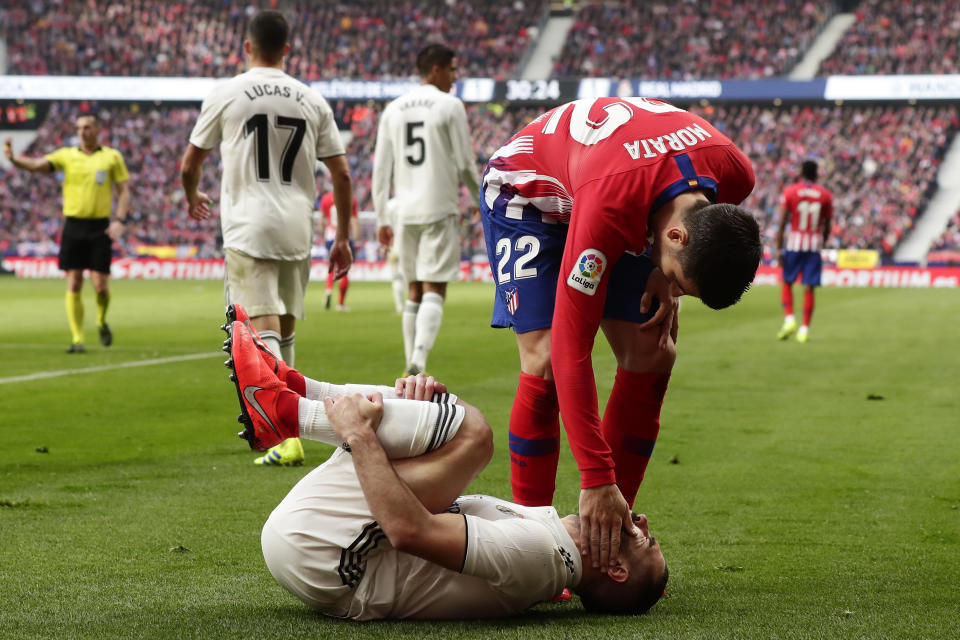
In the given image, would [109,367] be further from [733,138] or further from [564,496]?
[733,138]

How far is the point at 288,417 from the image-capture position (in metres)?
3.30

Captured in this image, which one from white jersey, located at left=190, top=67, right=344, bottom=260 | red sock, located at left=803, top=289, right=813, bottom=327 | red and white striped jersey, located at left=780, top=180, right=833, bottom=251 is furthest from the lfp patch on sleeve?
red and white striped jersey, located at left=780, top=180, right=833, bottom=251

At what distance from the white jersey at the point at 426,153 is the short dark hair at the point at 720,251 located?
21.3ft

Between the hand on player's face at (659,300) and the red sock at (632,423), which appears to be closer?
the hand on player's face at (659,300)

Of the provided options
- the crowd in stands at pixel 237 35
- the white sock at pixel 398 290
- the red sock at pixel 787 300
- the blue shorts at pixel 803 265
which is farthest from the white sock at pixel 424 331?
the crowd in stands at pixel 237 35

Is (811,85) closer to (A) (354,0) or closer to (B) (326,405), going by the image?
(A) (354,0)

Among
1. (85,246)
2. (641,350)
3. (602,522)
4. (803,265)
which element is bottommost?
(803,265)

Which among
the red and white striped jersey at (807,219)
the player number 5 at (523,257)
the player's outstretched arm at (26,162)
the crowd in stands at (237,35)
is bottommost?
the red and white striped jersey at (807,219)

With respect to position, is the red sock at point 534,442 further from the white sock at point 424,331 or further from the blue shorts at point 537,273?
the white sock at point 424,331

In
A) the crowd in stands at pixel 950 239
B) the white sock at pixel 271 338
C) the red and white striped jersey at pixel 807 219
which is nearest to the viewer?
the white sock at pixel 271 338

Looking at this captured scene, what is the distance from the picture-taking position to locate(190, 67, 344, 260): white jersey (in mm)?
6090

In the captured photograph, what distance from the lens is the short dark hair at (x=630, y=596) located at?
3.22 metres

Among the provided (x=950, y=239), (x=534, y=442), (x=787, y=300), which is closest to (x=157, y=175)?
(x=950, y=239)

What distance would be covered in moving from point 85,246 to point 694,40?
110 feet
